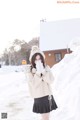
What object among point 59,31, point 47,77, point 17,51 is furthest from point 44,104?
point 17,51

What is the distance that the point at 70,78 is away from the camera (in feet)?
32.0

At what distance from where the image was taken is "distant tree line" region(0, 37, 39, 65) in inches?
2768

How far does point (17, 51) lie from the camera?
238 feet

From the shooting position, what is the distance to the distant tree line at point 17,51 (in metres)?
70.3

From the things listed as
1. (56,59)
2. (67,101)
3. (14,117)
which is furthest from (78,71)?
(56,59)

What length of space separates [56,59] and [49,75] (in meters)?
30.2

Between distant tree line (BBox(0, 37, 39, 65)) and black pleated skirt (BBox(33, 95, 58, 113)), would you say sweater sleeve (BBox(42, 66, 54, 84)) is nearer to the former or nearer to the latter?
black pleated skirt (BBox(33, 95, 58, 113))

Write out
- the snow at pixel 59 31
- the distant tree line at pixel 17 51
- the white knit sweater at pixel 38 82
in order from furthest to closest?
the distant tree line at pixel 17 51, the snow at pixel 59 31, the white knit sweater at pixel 38 82

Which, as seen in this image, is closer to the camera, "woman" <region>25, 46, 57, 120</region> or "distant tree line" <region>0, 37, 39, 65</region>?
"woman" <region>25, 46, 57, 120</region>

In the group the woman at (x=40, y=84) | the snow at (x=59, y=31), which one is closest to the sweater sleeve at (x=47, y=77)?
the woman at (x=40, y=84)

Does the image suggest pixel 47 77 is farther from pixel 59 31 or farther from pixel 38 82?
pixel 59 31

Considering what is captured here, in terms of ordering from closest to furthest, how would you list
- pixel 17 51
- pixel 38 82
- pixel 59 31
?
pixel 38 82, pixel 59 31, pixel 17 51

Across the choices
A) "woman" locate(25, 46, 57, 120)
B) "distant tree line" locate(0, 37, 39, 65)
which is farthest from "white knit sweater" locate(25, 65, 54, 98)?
"distant tree line" locate(0, 37, 39, 65)

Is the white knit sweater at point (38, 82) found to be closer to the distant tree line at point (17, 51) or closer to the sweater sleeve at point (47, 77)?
the sweater sleeve at point (47, 77)
